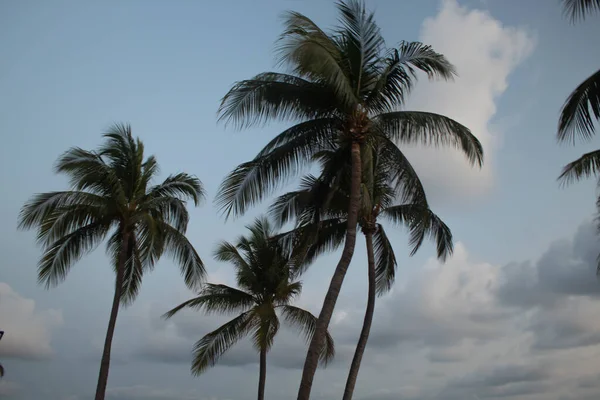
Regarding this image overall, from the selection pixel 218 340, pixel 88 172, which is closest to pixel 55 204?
pixel 88 172

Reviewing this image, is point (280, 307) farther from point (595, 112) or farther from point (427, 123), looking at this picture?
point (595, 112)

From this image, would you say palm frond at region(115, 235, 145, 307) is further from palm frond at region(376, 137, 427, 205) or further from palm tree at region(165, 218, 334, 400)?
palm frond at region(376, 137, 427, 205)

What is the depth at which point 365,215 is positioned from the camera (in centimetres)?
2086

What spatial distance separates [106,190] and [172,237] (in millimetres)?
2714

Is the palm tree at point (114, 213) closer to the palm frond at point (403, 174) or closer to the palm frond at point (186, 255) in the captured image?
the palm frond at point (186, 255)

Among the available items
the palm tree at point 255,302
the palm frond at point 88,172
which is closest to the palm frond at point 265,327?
the palm tree at point 255,302

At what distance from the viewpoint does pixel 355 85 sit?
1605 cm

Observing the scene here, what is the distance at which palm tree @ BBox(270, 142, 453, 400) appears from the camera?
56.9ft

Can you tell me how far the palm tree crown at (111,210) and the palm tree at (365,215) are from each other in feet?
12.6

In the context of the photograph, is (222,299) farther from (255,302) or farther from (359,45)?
(359,45)

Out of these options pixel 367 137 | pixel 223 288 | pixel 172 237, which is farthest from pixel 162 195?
pixel 367 137

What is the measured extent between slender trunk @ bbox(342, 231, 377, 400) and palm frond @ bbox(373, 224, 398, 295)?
1.77m

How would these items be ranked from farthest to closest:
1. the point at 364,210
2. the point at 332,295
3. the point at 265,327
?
the point at 265,327
the point at 364,210
the point at 332,295

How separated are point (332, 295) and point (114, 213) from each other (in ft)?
31.6
